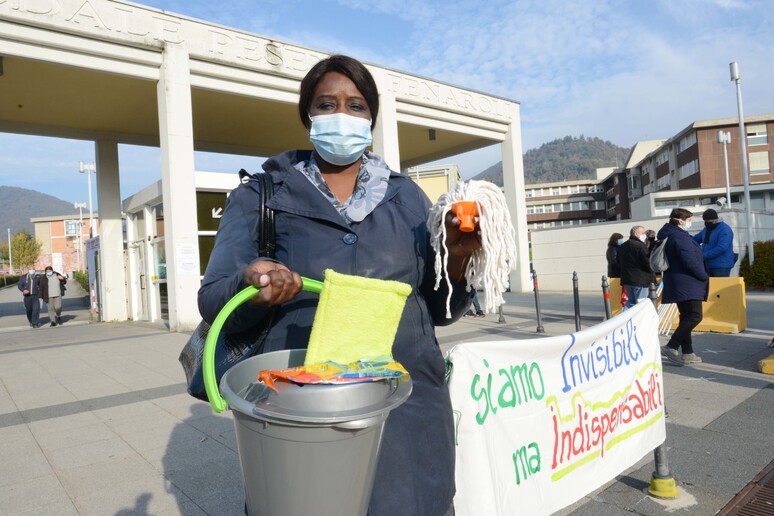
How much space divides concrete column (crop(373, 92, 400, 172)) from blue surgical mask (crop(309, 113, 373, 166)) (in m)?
14.1

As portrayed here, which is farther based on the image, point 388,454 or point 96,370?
point 96,370

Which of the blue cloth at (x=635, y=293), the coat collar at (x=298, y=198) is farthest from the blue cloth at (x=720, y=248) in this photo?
the coat collar at (x=298, y=198)

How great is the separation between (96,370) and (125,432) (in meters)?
3.56

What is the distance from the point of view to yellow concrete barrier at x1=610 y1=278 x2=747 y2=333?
28.5 ft

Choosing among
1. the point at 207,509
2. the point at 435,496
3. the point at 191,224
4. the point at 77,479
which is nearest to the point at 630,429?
the point at 435,496

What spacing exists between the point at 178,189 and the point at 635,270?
9553mm

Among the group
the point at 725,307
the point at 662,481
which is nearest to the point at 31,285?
the point at 662,481

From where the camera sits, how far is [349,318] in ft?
3.83

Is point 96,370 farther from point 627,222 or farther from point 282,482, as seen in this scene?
point 627,222

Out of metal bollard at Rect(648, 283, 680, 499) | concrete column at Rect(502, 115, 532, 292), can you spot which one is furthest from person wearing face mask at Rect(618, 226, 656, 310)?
concrete column at Rect(502, 115, 532, 292)

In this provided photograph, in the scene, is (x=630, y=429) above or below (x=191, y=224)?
below

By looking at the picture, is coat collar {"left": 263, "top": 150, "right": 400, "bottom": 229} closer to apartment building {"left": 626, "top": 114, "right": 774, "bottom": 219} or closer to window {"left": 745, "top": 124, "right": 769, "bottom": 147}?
apartment building {"left": 626, "top": 114, "right": 774, "bottom": 219}

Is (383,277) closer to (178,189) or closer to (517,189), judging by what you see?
(178,189)

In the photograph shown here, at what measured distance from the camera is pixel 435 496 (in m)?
1.45
